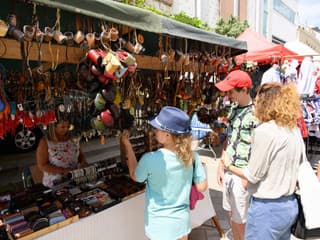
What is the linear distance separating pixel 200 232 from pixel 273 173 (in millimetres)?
1667

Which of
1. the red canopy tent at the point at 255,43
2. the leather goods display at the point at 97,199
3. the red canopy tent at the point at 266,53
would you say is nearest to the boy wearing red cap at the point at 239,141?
the leather goods display at the point at 97,199

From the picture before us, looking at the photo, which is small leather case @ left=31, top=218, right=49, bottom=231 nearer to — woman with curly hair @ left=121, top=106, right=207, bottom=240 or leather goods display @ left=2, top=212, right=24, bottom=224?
leather goods display @ left=2, top=212, right=24, bottom=224

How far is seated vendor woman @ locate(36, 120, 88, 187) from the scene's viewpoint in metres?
2.36

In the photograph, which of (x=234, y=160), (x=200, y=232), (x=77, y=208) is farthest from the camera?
(x=200, y=232)

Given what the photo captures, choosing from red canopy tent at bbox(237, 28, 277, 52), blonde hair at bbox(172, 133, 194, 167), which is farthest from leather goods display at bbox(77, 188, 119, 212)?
red canopy tent at bbox(237, 28, 277, 52)

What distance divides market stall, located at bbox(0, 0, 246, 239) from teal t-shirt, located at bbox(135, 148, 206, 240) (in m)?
0.36

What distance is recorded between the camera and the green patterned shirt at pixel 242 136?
6.65ft

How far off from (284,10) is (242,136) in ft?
86.9

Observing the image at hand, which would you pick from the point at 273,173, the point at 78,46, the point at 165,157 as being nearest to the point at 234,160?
the point at 273,173

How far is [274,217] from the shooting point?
1.61 metres

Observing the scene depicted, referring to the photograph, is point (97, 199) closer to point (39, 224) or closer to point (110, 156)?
point (39, 224)

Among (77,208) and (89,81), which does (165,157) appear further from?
(77,208)

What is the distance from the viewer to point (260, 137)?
1.56 metres

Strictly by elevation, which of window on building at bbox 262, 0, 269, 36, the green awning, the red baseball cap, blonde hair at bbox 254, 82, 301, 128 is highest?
window on building at bbox 262, 0, 269, 36
